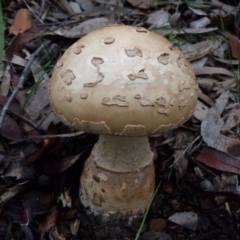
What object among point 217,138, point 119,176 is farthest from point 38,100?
point 217,138

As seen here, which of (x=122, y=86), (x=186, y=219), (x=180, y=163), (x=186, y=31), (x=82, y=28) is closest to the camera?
(x=122, y=86)

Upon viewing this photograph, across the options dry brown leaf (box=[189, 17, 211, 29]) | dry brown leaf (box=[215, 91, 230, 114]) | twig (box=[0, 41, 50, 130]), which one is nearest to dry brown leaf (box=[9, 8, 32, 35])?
twig (box=[0, 41, 50, 130])

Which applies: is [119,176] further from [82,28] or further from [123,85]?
[82,28]

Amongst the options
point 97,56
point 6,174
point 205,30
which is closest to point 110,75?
point 97,56

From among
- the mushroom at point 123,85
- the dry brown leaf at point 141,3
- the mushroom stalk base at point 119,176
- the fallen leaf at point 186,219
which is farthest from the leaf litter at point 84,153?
the mushroom at point 123,85

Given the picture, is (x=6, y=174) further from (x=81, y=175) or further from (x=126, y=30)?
(x=126, y=30)

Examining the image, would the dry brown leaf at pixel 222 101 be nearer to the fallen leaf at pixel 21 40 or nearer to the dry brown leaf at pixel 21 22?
the fallen leaf at pixel 21 40

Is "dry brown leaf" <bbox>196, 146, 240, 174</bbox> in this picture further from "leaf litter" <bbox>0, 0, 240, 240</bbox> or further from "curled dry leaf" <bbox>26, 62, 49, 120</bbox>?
"curled dry leaf" <bbox>26, 62, 49, 120</bbox>

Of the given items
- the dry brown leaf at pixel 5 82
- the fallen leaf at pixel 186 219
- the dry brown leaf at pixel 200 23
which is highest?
the dry brown leaf at pixel 5 82
